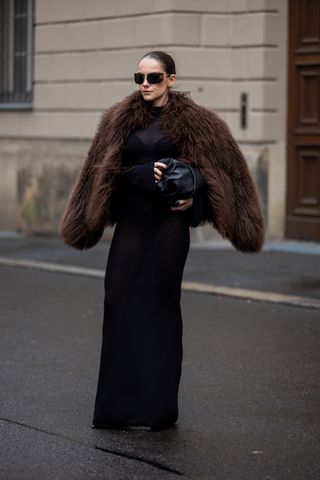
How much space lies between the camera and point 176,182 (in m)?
6.24

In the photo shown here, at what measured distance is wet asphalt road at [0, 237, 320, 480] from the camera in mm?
5801

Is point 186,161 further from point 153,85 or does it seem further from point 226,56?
point 226,56

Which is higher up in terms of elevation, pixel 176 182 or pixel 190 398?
pixel 176 182

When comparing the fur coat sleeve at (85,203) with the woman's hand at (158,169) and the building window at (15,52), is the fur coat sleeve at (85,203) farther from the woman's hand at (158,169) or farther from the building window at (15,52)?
the building window at (15,52)

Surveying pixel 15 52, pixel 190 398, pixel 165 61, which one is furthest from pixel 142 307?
pixel 15 52

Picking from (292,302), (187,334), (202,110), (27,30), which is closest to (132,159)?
(202,110)

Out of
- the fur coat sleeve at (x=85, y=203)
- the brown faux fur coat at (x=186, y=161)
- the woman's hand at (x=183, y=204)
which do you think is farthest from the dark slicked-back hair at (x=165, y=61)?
the woman's hand at (x=183, y=204)

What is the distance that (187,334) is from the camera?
30.9 feet

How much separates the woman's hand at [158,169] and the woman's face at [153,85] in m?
0.33

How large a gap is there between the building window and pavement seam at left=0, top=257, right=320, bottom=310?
15.0 feet

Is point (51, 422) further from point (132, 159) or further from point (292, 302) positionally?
point (292, 302)

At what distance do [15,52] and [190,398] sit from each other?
1165 centimetres

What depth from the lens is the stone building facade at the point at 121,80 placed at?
1498cm

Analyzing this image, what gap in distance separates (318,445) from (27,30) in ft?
41.3
